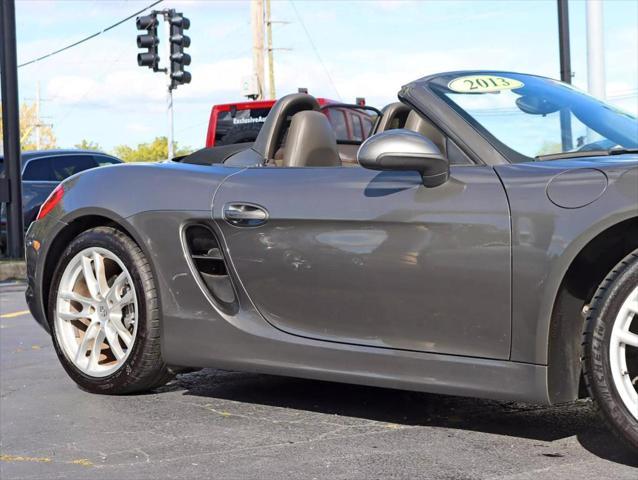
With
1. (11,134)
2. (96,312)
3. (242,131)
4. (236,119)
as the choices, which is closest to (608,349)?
(96,312)

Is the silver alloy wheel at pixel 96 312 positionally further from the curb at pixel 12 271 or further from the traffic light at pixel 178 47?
the traffic light at pixel 178 47

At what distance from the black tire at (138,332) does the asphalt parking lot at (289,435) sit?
2.9 inches

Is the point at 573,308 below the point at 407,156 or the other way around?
below

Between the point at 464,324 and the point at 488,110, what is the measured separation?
34.7 inches

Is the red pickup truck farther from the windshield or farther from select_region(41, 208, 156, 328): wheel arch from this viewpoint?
the windshield

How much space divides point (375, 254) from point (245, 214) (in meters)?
0.65

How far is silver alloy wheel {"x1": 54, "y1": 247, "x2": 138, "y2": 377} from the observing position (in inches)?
180

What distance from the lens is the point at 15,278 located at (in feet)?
41.9

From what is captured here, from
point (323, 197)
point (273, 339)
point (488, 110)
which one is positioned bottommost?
point (273, 339)

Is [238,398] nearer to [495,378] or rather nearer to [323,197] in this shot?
[323,197]

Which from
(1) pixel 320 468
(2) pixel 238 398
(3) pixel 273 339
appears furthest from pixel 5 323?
(1) pixel 320 468

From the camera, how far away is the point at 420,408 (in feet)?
13.9

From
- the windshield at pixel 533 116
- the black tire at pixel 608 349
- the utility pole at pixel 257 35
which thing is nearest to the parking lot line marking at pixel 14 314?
the windshield at pixel 533 116

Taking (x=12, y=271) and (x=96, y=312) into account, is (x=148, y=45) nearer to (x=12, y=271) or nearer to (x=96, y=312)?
(x=12, y=271)
